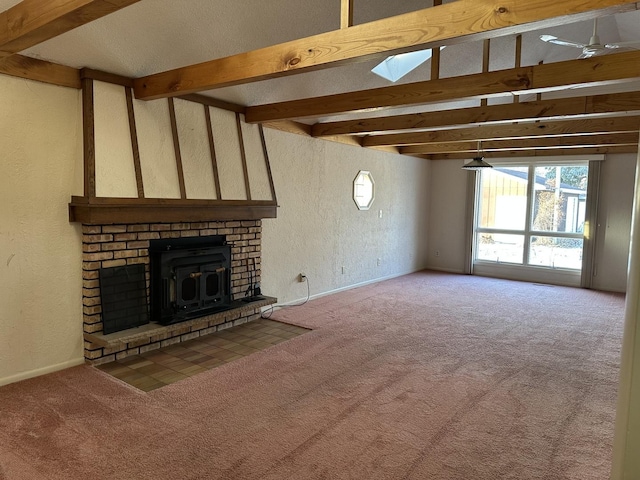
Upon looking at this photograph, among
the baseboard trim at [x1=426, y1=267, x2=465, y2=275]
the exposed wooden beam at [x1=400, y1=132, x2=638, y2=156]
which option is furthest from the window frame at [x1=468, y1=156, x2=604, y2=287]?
the exposed wooden beam at [x1=400, y1=132, x2=638, y2=156]

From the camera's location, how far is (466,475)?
7.43 ft

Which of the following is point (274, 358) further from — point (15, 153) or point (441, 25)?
point (441, 25)

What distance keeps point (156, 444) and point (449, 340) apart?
9.78ft

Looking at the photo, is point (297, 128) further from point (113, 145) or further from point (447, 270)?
point (447, 270)

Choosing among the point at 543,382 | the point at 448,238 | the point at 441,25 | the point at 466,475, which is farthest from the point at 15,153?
Result: the point at 448,238

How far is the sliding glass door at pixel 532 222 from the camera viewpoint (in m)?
7.64

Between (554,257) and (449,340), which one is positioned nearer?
(449,340)

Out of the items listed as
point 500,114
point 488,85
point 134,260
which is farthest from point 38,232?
point 500,114

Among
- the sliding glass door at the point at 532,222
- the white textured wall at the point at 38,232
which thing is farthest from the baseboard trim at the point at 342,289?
the white textured wall at the point at 38,232

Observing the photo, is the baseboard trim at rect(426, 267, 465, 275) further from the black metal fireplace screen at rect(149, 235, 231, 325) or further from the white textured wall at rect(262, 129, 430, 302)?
the black metal fireplace screen at rect(149, 235, 231, 325)

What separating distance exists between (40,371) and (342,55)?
3216mm

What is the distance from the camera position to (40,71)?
325 centimetres

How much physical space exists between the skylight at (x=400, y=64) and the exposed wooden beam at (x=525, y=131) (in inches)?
45.5

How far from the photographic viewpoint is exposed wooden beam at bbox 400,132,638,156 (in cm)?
594
